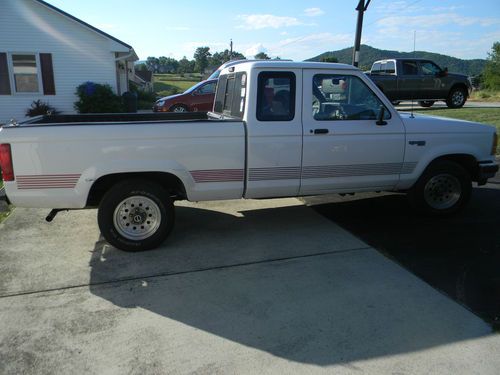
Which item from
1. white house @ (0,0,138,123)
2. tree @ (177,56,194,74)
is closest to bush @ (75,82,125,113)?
white house @ (0,0,138,123)

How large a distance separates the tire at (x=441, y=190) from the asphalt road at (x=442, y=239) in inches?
5.9

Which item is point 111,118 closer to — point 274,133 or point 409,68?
→ point 274,133

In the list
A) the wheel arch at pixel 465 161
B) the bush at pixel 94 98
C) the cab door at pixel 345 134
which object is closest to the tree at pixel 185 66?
the bush at pixel 94 98

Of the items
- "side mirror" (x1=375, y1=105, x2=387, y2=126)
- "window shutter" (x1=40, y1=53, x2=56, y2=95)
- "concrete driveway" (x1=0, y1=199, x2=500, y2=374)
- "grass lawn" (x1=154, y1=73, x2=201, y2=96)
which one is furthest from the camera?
"grass lawn" (x1=154, y1=73, x2=201, y2=96)

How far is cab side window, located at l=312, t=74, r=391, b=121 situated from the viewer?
5.04 meters

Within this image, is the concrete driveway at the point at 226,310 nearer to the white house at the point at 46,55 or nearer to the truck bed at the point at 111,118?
the truck bed at the point at 111,118

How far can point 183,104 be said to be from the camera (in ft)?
49.9

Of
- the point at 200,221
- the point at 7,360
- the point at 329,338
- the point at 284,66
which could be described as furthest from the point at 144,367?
the point at 284,66

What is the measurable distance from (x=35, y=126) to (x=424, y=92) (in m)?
15.2

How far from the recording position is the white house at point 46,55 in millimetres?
15055

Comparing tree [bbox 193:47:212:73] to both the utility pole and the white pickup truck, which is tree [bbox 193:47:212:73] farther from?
the white pickup truck

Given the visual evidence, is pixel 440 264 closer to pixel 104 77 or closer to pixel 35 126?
pixel 35 126

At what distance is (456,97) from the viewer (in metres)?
17.0

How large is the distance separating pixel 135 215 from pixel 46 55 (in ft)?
43.2
